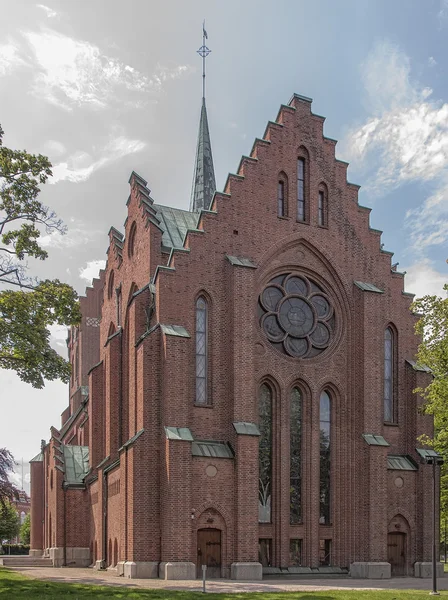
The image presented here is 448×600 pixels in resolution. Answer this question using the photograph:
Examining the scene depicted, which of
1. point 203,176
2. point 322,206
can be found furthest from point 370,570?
point 203,176

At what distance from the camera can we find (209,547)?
29453 mm

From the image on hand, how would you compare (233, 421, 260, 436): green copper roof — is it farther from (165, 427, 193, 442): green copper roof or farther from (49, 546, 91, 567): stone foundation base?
(49, 546, 91, 567): stone foundation base

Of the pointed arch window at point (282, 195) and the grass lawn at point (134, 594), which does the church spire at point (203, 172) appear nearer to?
the pointed arch window at point (282, 195)

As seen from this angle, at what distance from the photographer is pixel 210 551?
96.6 ft

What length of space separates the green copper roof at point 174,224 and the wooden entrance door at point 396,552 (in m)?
15.6

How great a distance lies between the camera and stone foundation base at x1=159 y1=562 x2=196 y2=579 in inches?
1096

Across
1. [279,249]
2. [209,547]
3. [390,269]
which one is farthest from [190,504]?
[390,269]

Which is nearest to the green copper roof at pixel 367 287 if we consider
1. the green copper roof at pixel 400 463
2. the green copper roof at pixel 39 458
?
the green copper roof at pixel 400 463

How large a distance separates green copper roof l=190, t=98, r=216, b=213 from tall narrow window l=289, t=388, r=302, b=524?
17.6 meters

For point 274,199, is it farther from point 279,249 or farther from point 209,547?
point 209,547

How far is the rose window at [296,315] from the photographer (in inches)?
1323

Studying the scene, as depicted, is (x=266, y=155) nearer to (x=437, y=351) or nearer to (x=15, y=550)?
(x=437, y=351)

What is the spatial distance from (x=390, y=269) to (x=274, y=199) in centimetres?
688

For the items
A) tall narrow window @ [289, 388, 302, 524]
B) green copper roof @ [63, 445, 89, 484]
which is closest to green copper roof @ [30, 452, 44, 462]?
green copper roof @ [63, 445, 89, 484]
